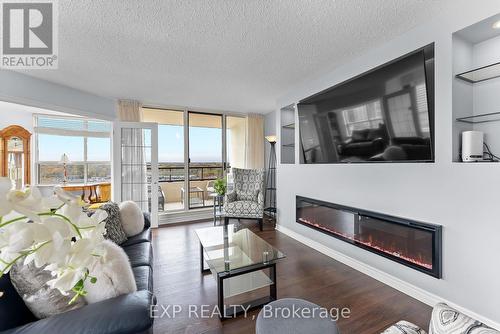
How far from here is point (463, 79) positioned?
1819 mm

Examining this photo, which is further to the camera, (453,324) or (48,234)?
(453,324)

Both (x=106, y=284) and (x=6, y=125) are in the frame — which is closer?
(x=106, y=284)

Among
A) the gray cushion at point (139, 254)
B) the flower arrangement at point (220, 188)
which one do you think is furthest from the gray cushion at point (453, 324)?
the flower arrangement at point (220, 188)

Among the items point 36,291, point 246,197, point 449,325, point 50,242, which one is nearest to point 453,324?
point 449,325

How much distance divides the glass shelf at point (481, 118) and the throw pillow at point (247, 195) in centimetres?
320

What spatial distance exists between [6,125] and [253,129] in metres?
5.29

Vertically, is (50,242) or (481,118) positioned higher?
(481,118)

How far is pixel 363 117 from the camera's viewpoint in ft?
7.87

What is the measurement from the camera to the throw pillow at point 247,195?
14.5 ft

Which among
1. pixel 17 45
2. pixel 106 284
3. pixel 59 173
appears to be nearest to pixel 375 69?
pixel 106 284

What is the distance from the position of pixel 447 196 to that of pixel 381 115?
3.05ft

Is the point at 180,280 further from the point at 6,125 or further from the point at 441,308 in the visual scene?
the point at 6,125

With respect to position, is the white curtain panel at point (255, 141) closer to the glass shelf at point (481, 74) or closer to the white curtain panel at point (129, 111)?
the white curtain panel at point (129, 111)

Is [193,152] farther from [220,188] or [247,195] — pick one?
[247,195]
